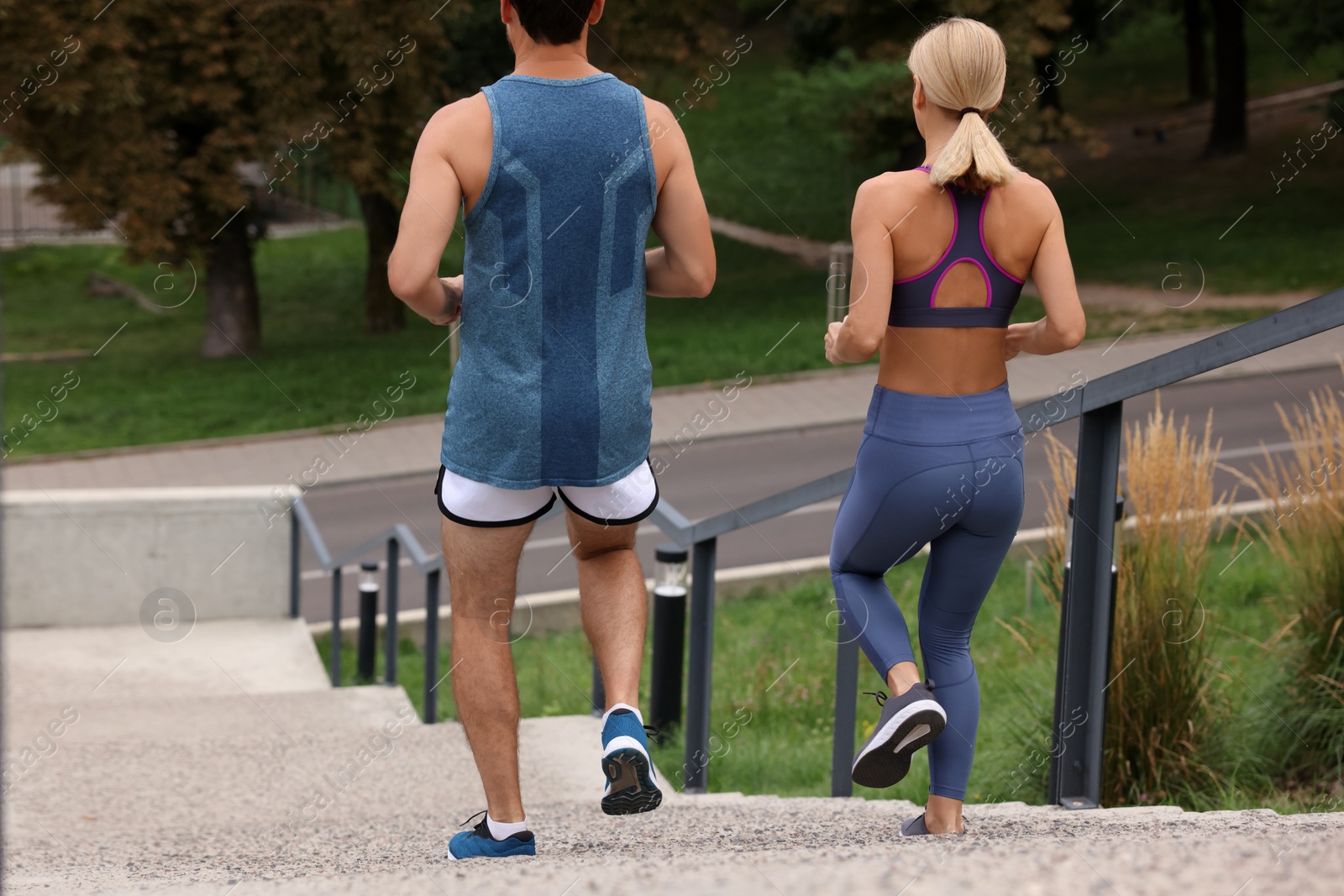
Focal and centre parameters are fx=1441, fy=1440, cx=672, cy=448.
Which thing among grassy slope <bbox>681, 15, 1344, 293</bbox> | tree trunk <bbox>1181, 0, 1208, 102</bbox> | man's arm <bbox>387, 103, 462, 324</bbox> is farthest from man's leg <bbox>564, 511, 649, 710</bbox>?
tree trunk <bbox>1181, 0, 1208, 102</bbox>

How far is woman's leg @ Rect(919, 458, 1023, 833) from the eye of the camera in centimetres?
309

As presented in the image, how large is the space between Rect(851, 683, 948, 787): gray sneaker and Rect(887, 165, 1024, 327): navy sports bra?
0.78 m

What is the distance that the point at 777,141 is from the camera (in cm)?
3319

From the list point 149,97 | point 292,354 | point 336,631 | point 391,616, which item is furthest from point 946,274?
point 292,354

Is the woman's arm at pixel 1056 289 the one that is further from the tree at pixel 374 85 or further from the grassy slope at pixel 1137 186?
the grassy slope at pixel 1137 186

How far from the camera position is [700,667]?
201 inches

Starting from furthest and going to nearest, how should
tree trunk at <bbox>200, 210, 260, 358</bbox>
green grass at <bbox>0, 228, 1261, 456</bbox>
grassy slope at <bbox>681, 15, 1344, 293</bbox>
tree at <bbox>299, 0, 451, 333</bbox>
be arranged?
grassy slope at <bbox>681, 15, 1344, 293</bbox> → tree trunk at <bbox>200, 210, 260, 358</bbox> → green grass at <bbox>0, 228, 1261, 456</bbox> → tree at <bbox>299, 0, 451, 333</bbox>

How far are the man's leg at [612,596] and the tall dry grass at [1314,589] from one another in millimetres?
2098

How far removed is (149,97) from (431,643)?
14.4 meters

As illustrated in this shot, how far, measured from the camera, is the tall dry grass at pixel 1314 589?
13.7ft

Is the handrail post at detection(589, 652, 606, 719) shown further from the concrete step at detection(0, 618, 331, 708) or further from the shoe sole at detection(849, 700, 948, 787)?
the shoe sole at detection(849, 700, 948, 787)

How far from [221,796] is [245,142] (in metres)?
15.7

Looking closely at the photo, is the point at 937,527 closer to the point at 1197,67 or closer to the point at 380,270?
the point at 380,270

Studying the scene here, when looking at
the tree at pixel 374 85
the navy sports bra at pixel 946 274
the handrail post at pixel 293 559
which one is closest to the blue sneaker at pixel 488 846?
the navy sports bra at pixel 946 274
